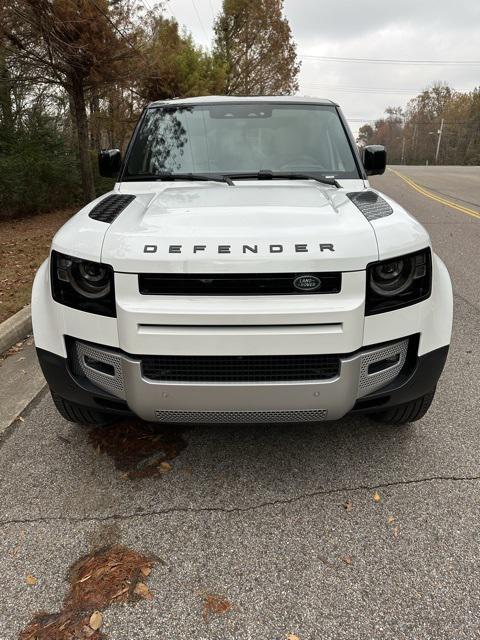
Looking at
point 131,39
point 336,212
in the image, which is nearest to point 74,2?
point 131,39

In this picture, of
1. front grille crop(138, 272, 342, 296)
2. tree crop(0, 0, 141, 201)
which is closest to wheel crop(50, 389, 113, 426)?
front grille crop(138, 272, 342, 296)

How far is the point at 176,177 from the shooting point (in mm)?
3414

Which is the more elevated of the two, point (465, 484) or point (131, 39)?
point (131, 39)

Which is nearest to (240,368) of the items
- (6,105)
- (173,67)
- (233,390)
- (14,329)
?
(233,390)

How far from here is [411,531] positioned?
227 cm

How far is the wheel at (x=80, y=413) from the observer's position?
8.70 ft

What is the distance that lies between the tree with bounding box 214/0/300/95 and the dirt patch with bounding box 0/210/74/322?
48.6 feet

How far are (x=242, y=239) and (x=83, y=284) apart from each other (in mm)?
761

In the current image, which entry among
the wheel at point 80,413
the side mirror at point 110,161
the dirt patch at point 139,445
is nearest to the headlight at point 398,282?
the dirt patch at point 139,445

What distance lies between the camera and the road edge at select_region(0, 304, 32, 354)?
14.2 ft

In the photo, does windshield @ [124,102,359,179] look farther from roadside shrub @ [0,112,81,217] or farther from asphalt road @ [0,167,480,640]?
roadside shrub @ [0,112,81,217]

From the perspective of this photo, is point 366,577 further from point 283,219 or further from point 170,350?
point 283,219

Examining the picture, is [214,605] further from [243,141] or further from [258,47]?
[258,47]

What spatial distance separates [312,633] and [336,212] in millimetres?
1778
